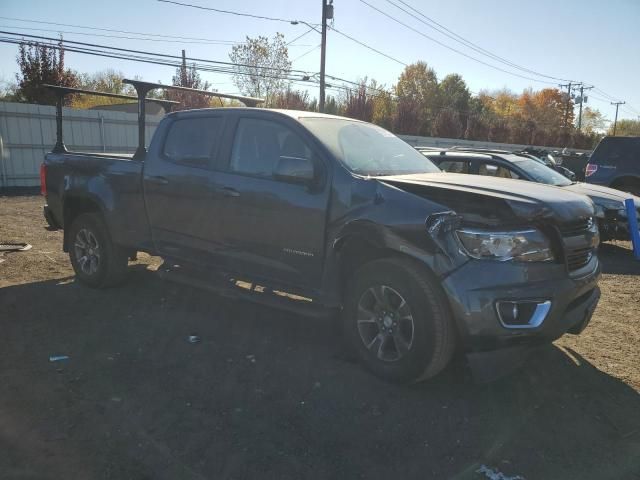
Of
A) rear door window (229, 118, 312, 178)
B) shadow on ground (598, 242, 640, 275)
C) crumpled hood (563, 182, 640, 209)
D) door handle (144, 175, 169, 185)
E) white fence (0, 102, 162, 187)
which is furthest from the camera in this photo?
white fence (0, 102, 162, 187)

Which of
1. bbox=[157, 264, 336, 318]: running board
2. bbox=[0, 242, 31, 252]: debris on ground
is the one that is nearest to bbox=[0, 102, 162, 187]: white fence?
bbox=[0, 242, 31, 252]: debris on ground

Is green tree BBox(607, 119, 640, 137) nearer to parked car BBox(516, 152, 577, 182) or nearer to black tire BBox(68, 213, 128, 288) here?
parked car BBox(516, 152, 577, 182)

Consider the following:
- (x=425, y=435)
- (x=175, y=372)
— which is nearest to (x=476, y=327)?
(x=425, y=435)

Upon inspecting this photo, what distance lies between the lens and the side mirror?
385 cm

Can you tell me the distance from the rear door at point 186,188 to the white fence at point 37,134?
1327 centimetres

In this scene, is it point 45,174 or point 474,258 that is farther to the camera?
point 45,174

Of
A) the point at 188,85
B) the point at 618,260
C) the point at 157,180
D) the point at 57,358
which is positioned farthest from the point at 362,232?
the point at 188,85

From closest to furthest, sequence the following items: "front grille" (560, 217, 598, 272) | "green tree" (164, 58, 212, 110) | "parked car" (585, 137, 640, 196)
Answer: "front grille" (560, 217, 598, 272), "parked car" (585, 137, 640, 196), "green tree" (164, 58, 212, 110)

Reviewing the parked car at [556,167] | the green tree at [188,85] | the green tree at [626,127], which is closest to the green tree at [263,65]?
the green tree at [188,85]

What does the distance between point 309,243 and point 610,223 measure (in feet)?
20.1

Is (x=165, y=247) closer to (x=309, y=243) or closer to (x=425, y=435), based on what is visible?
(x=309, y=243)

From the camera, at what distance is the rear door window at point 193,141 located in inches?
185

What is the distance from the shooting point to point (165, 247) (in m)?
5.09

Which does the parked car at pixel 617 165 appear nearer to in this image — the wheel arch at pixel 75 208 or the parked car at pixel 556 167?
the parked car at pixel 556 167
